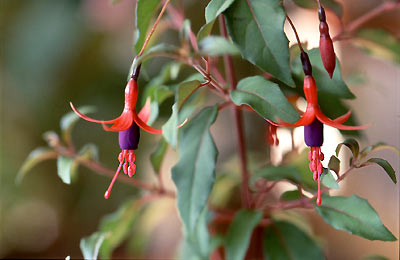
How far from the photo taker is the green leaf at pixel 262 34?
1.21 feet

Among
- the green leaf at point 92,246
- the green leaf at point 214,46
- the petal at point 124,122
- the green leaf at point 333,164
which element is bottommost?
the green leaf at point 92,246

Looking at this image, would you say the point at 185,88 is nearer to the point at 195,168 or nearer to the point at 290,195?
the point at 195,168

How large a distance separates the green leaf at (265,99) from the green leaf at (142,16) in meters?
0.11

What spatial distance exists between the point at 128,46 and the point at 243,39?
1.39 m

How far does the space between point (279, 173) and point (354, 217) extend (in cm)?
13

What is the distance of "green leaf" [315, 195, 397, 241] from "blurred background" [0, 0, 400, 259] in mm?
1086

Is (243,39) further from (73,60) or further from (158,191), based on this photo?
(73,60)

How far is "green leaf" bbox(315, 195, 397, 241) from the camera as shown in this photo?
460 mm

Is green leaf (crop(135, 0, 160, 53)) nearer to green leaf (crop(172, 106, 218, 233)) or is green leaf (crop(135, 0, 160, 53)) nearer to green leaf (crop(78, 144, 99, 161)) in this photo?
green leaf (crop(172, 106, 218, 233))

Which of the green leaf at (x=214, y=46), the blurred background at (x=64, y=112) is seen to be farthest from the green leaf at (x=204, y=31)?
the blurred background at (x=64, y=112)

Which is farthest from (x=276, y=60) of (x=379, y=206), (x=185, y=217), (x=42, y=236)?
(x=42, y=236)

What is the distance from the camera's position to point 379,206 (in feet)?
4.98

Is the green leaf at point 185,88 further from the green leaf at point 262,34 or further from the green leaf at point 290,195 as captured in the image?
the green leaf at point 290,195

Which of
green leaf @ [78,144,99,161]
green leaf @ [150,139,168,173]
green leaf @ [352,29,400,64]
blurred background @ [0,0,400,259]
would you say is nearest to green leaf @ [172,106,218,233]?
green leaf @ [150,139,168,173]
